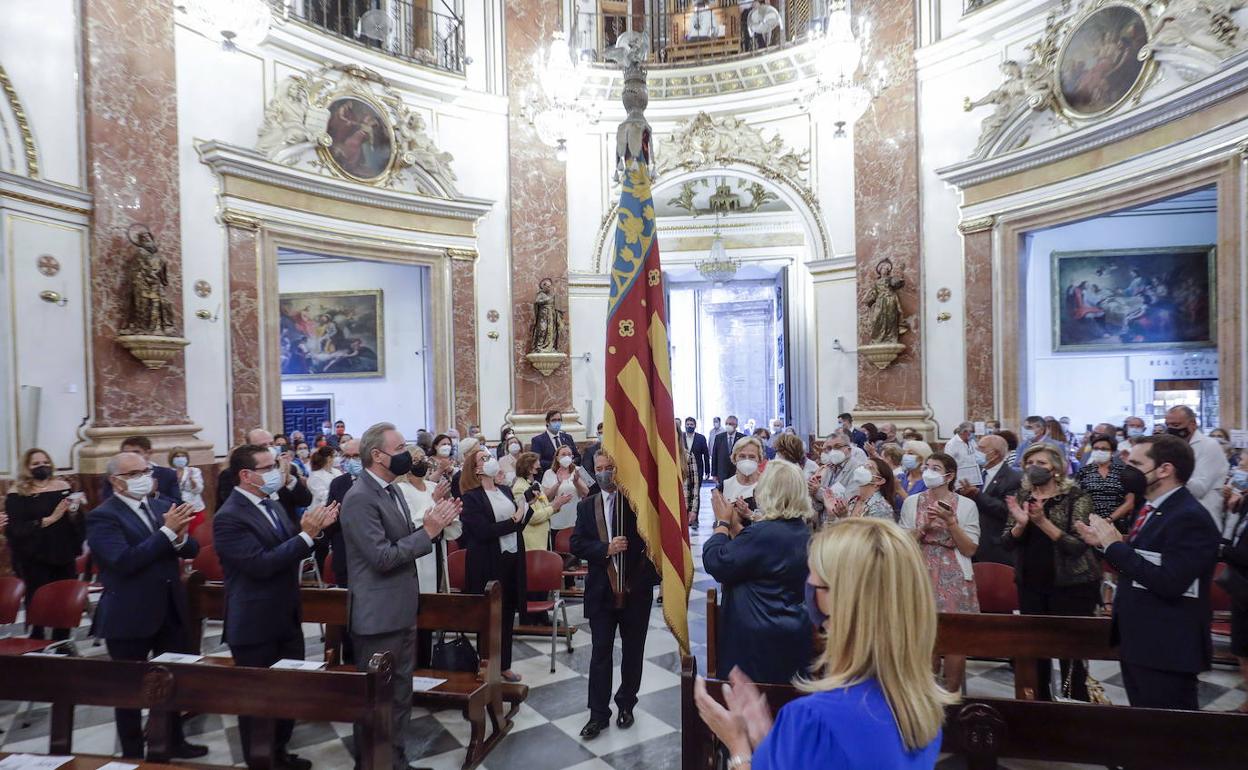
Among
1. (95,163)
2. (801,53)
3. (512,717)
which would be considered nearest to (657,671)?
(512,717)

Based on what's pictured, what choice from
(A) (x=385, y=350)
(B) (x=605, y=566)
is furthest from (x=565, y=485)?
(A) (x=385, y=350)

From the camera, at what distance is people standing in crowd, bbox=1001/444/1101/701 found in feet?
14.2

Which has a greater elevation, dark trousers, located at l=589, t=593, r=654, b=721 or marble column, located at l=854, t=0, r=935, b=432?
marble column, located at l=854, t=0, r=935, b=432

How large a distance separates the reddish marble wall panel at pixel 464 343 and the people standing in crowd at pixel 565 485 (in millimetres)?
4946

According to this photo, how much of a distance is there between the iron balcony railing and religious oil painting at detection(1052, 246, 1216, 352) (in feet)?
38.0

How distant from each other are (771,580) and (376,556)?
189 cm

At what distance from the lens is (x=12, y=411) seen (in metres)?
7.64

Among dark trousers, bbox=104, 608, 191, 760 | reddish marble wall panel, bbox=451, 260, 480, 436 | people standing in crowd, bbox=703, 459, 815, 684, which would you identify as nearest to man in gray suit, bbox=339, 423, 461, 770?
dark trousers, bbox=104, 608, 191, 760

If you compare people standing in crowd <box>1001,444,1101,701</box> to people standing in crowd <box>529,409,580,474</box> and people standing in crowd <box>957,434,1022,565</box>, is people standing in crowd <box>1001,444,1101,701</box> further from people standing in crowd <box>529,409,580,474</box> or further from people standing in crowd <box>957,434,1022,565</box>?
people standing in crowd <box>529,409,580,474</box>

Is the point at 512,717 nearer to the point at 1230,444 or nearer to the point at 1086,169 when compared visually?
the point at 1230,444

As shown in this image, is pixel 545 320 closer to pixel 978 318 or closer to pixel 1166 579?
pixel 978 318

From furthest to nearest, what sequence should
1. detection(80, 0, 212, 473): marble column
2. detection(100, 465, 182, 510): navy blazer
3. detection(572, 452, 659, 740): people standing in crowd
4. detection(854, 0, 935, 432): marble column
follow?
detection(854, 0, 935, 432): marble column, detection(80, 0, 212, 473): marble column, detection(100, 465, 182, 510): navy blazer, detection(572, 452, 659, 740): people standing in crowd

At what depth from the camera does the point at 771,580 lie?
3.34 m

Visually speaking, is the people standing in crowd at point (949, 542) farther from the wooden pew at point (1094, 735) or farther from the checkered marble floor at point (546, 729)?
the wooden pew at point (1094, 735)
